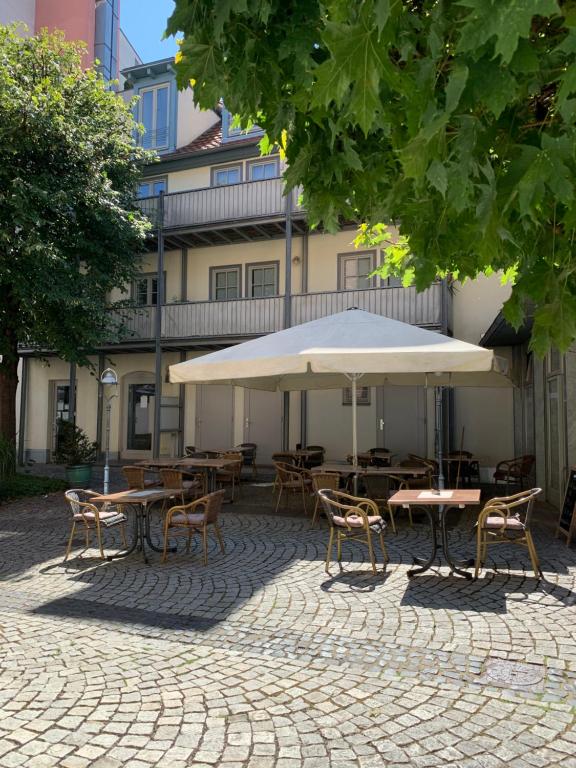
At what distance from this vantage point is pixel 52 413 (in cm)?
1928

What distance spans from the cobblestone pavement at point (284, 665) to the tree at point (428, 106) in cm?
197

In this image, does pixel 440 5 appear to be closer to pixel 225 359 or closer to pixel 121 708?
pixel 121 708

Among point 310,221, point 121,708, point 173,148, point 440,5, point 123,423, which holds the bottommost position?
point 121,708

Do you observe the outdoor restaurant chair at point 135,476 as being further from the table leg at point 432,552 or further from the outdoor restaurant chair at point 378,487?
the table leg at point 432,552

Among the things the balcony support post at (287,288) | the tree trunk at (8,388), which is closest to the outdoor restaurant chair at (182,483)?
the tree trunk at (8,388)

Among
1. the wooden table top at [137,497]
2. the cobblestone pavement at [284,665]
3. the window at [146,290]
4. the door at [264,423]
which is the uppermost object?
the window at [146,290]

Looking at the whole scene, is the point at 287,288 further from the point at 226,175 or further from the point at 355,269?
the point at 226,175

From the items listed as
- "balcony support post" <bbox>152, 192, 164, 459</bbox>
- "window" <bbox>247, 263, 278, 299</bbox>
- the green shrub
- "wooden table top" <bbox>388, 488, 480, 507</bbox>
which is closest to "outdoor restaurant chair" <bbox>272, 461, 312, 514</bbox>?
"wooden table top" <bbox>388, 488, 480, 507</bbox>

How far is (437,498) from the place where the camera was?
5453 mm

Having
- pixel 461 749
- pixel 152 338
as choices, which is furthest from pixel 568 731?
pixel 152 338

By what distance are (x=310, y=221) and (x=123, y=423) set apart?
1596 cm

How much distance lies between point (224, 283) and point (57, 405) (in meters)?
7.20

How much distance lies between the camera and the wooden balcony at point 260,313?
13258mm


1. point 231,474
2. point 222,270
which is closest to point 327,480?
point 231,474
